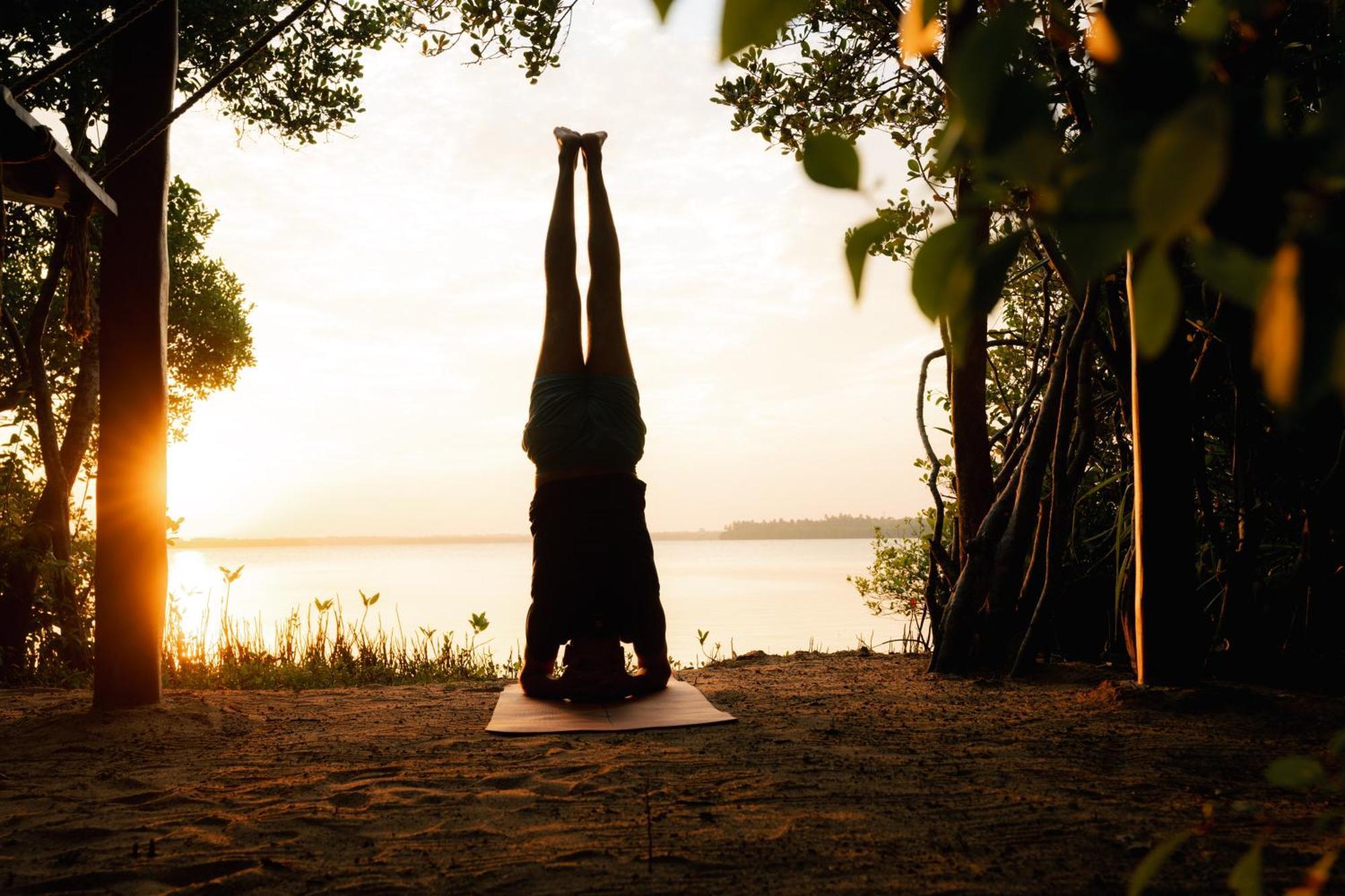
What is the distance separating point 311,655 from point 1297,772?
7.25 metres

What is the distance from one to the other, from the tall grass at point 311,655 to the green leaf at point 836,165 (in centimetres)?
607

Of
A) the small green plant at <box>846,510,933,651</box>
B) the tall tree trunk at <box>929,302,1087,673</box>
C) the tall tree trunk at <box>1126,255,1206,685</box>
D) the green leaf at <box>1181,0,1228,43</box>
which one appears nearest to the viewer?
the green leaf at <box>1181,0,1228,43</box>

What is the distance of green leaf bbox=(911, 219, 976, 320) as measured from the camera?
0.52m

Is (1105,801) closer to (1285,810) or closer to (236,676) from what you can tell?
(1285,810)

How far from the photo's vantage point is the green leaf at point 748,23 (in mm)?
506

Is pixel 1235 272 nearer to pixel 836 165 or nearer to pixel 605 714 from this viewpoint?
pixel 836 165

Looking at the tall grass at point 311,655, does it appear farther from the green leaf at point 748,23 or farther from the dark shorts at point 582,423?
the green leaf at point 748,23

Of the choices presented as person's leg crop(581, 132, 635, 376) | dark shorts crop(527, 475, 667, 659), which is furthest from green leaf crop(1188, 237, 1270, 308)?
person's leg crop(581, 132, 635, 376)

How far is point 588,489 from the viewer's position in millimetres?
4598

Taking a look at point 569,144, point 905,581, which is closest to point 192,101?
point 569,144

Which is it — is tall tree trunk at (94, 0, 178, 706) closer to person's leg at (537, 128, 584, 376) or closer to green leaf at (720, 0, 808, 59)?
person's leg at (537, 128, 584, 376)

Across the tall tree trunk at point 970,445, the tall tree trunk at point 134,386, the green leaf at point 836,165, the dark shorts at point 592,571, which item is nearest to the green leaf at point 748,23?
the green leaf at point 836,165

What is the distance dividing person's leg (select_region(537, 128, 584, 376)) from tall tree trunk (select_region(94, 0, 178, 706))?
6.23 ft

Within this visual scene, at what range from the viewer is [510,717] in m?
3.92
